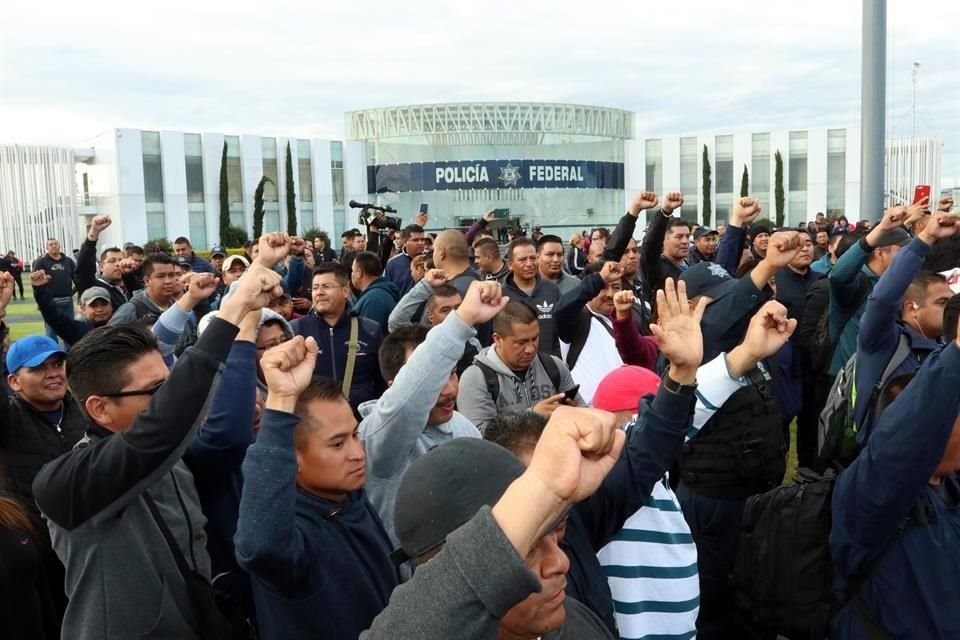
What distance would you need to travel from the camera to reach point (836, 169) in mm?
50031

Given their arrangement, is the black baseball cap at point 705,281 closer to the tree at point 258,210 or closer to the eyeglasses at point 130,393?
the eyeglasses at point 130,393

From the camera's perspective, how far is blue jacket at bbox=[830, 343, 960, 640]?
7.75 ft

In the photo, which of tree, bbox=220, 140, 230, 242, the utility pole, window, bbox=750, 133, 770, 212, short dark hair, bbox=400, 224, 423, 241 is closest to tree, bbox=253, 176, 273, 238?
tree, bbox=220, 140, 230, 242

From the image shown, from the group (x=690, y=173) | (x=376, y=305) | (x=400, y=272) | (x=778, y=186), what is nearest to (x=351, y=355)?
(x=376, y=305)

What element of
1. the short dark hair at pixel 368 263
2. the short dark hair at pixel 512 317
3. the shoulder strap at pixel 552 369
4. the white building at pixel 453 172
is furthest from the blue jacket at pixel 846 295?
the white building at pixel 453 172

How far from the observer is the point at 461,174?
165ft

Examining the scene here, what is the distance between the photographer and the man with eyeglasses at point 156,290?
6305mm

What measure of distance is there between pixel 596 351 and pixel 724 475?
1872mm

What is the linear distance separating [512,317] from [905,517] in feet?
7.48

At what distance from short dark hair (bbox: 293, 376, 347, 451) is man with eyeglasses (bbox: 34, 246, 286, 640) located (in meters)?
0.30

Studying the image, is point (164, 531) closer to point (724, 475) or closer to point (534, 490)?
point (534, 490)

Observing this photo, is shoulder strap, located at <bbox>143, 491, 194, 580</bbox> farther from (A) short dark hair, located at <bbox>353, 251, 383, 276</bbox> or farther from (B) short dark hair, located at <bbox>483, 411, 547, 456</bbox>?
(A) short dark hair, located at <bbox>353, 251, 383, 276</bbox>

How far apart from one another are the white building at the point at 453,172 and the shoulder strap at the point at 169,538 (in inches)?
1804

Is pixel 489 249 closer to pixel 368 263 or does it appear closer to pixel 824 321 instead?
pixel 368 263
